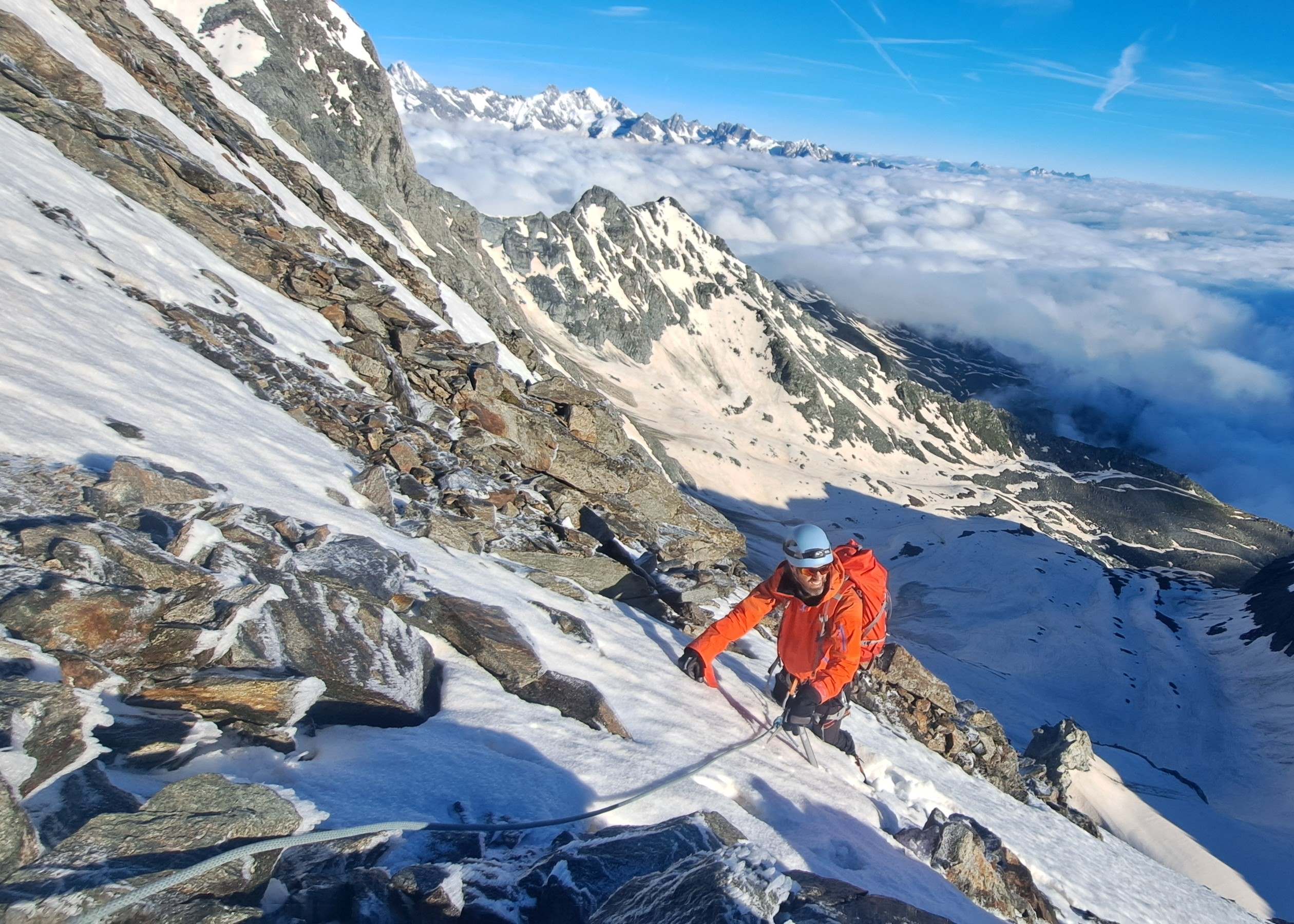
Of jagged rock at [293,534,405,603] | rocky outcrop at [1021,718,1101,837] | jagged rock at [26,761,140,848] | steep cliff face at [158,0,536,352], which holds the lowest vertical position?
rocky outcrop at [1021,718,1101,837]

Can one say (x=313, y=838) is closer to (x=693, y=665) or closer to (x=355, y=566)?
(x=355, y=566)

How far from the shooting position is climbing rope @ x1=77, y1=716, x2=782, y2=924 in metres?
3.21

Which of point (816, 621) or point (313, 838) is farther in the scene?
point (816, 621)

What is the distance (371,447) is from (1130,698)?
267ft

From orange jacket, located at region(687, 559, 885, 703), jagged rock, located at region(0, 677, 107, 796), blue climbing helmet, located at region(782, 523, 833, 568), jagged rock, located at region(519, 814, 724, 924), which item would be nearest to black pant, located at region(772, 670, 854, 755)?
orange jacket, located at region(687, 559, 885, 703)

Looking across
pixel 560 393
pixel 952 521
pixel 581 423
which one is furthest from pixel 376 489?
pixel 952 521

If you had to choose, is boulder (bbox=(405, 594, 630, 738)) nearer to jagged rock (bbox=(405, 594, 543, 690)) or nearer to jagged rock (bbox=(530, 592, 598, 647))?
jagged rock (bbox=(405, 594, 543, 690))

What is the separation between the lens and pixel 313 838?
4.09 metres

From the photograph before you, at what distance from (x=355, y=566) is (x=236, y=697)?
98.8 inches

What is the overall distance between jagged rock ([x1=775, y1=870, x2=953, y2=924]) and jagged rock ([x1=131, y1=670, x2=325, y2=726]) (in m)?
4.07

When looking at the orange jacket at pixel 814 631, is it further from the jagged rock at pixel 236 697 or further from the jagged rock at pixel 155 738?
the jagged rock at pixel 155 738

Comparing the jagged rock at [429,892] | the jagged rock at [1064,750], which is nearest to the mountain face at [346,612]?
the jagged rock at [429,892]

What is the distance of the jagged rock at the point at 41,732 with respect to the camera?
12.8ft

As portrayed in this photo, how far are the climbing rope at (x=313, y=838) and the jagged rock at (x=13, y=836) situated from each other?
50 centimetres
